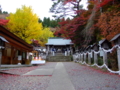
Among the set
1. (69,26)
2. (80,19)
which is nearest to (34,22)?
(69,26)

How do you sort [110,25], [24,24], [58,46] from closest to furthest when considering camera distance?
[110,25], [24,24], [58,46]

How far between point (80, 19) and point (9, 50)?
904 centimetres

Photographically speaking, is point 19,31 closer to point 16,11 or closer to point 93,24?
point 16,11

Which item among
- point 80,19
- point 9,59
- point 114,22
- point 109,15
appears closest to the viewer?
point 114,22

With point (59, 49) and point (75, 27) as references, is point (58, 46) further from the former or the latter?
point (75, 27)

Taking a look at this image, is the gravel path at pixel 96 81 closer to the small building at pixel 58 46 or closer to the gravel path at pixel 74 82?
the gravel path at pixel 74 82

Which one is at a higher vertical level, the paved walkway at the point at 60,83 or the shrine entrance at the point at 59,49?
the shrine entrance at the point at 59,49

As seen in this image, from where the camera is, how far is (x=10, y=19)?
20.5 m

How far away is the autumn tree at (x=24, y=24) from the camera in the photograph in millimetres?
20109

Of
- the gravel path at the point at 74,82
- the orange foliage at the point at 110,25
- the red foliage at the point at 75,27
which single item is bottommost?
the gravel path at the point at 74,82

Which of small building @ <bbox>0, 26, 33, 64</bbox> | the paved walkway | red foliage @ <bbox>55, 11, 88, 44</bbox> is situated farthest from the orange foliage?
small building @ <bbox>0, 26, 33, 64</bbox>

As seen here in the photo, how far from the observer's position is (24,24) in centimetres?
2017

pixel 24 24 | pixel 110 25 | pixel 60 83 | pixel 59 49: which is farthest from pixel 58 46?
pixel 60 83

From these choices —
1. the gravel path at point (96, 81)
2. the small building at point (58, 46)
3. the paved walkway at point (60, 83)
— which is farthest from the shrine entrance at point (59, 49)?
the paved walkway at point (60, 83)
